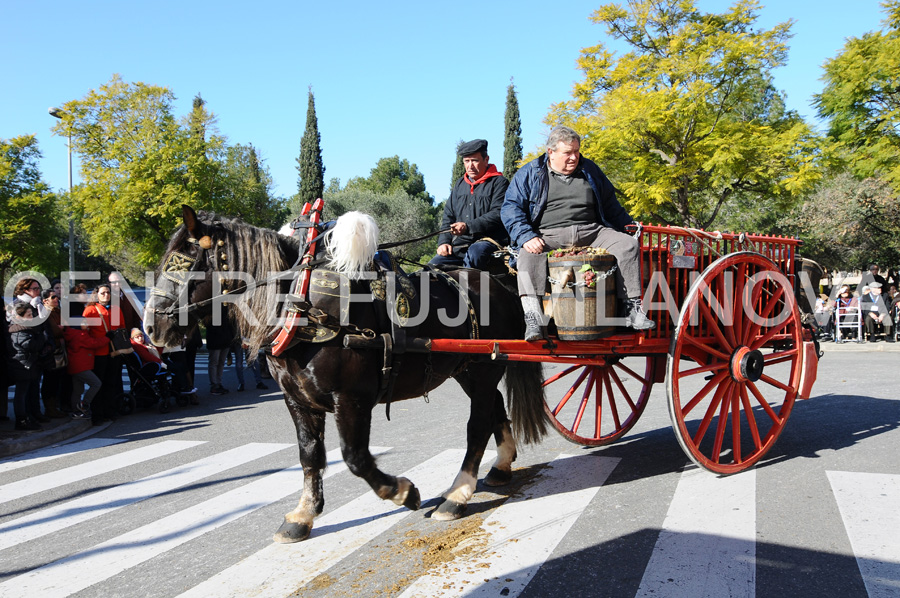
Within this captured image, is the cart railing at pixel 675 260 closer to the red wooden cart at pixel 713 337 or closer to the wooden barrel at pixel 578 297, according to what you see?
the red wooden cart at pixel 713 337

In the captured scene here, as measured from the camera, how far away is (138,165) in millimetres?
21375

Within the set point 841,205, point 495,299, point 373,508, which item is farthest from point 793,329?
point 841,205

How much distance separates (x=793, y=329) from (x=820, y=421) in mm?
1705

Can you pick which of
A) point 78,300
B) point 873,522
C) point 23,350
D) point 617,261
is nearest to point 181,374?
point 78,300

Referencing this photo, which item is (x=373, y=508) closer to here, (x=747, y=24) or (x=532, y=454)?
(x=532, y=454)

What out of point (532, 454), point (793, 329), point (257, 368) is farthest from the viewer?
point (257, 368)

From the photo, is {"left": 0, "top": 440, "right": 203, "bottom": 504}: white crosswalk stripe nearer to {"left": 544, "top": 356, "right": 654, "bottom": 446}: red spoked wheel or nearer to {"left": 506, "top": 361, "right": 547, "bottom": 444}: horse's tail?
{"left": 506, "top": 361, "right": 547, "bottom": 444}: horse's tail

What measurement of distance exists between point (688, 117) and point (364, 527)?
1812 centimetres

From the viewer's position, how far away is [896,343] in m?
15.6

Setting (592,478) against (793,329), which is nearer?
(592,478)

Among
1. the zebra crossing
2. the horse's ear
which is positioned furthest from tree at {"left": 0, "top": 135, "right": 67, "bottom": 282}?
the horse's ear

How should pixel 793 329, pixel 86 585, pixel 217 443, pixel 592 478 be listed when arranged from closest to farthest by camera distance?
1. pixel 86 585
2. pixel 592 478
3. pixel 793 329
4. pixel 217 443

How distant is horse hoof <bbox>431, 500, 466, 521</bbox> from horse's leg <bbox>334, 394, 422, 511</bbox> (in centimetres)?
37

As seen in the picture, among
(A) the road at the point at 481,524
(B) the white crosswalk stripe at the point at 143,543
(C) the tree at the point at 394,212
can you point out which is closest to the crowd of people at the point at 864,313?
(A) the road at the point at 481,524
